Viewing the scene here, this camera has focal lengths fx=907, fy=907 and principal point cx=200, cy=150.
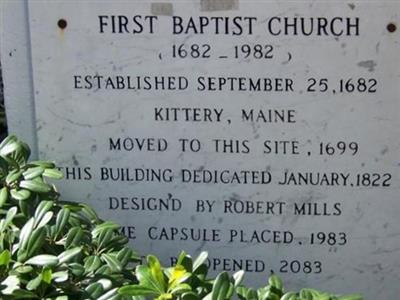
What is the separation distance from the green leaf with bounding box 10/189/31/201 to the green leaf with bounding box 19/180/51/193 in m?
0.02

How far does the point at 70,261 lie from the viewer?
283 centimetres

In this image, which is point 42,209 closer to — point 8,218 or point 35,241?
point 8,218

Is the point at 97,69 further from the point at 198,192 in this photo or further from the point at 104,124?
the point at 198,192

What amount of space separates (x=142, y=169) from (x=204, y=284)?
1070mm

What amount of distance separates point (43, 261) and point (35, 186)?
525mm

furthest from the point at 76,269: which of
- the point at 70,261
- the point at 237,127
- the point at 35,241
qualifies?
A: the point at 237,127

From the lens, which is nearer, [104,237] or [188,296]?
[188,296]

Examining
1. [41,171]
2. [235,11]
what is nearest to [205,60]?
[235,11]

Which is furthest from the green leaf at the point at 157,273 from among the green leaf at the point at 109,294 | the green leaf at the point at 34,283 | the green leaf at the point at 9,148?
the green leaf at the point at 9,148

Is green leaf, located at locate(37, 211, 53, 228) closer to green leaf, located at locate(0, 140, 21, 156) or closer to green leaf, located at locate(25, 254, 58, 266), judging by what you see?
green leaf, located at locate(25, 254, 58, 266)

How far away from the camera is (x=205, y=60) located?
366 cm

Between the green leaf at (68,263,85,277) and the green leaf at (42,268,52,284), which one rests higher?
the green leaf at (42,268,52,284)

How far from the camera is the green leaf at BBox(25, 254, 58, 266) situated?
270 cm

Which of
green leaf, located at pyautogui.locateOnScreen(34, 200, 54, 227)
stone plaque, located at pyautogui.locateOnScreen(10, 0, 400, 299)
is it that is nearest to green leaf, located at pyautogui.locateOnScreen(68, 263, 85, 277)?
green leaf, located at pyautogui.locateOnScreen(34, 200, 54, 227)
